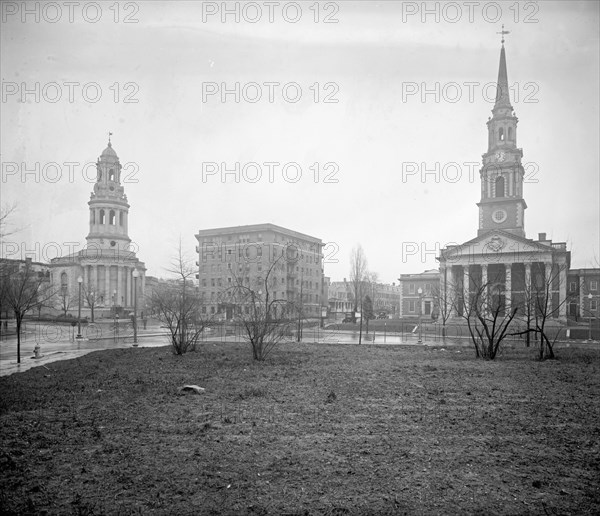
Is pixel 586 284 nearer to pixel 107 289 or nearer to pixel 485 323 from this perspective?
pixel 485 323

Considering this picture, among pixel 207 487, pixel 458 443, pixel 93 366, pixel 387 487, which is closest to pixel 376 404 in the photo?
pixel 458 443

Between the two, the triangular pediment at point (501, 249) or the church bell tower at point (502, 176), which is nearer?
the triangular pediment at point (501, 249)

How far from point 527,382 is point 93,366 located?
14.2 metres

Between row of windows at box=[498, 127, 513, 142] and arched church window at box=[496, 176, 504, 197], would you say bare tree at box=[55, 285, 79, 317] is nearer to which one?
arched church window at box=[496, 176, 504, 197]

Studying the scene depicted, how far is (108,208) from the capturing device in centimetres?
8194

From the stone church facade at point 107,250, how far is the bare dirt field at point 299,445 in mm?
71239

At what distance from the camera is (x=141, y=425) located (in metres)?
7.94

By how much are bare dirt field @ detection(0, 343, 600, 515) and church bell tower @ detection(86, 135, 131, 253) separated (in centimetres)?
7383

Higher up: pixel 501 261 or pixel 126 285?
pixel 501 261

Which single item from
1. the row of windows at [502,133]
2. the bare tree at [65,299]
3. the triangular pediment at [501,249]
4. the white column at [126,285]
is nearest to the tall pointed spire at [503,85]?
the row of windows at [502,133]

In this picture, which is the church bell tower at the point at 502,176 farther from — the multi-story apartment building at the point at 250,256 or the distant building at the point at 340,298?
the distant building at the point at 340,298

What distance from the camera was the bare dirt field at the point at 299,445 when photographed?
5.02 metres

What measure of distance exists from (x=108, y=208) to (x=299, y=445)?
3299 inches

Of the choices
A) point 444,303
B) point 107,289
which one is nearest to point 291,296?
point 107,289
